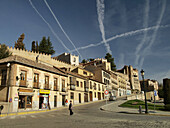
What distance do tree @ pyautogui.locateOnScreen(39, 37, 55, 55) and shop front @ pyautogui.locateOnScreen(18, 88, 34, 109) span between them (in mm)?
45037

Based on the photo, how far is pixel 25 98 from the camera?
22.7 m

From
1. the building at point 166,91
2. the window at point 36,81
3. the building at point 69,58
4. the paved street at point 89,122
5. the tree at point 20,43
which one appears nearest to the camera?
the paved street at point 89,122

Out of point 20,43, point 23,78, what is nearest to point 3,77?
point 23,78

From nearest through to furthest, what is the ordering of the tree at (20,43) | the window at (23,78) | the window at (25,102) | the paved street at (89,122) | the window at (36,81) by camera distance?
the paved street at (89,122) → the window at (25,102) → the window at (23,78) → the window at (36,81) → the tree at (20,43)

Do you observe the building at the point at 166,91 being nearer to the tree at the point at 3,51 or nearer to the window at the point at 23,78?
the window at the point at 23,78

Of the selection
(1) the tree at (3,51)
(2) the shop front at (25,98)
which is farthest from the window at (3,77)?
(1) the tree at (3,51)

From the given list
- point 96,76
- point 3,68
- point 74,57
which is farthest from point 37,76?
point 74,57

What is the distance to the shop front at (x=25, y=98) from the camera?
22.0m

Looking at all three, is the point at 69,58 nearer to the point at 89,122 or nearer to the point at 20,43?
the point at 20,43

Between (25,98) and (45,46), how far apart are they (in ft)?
158

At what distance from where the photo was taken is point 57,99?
96.1ft

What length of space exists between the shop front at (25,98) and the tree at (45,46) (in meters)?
45.0

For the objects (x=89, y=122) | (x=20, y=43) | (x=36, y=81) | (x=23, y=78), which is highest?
(x=20, y=43)

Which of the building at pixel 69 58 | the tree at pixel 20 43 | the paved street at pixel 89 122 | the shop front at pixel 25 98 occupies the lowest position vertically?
the paved street at pixel 89 122
